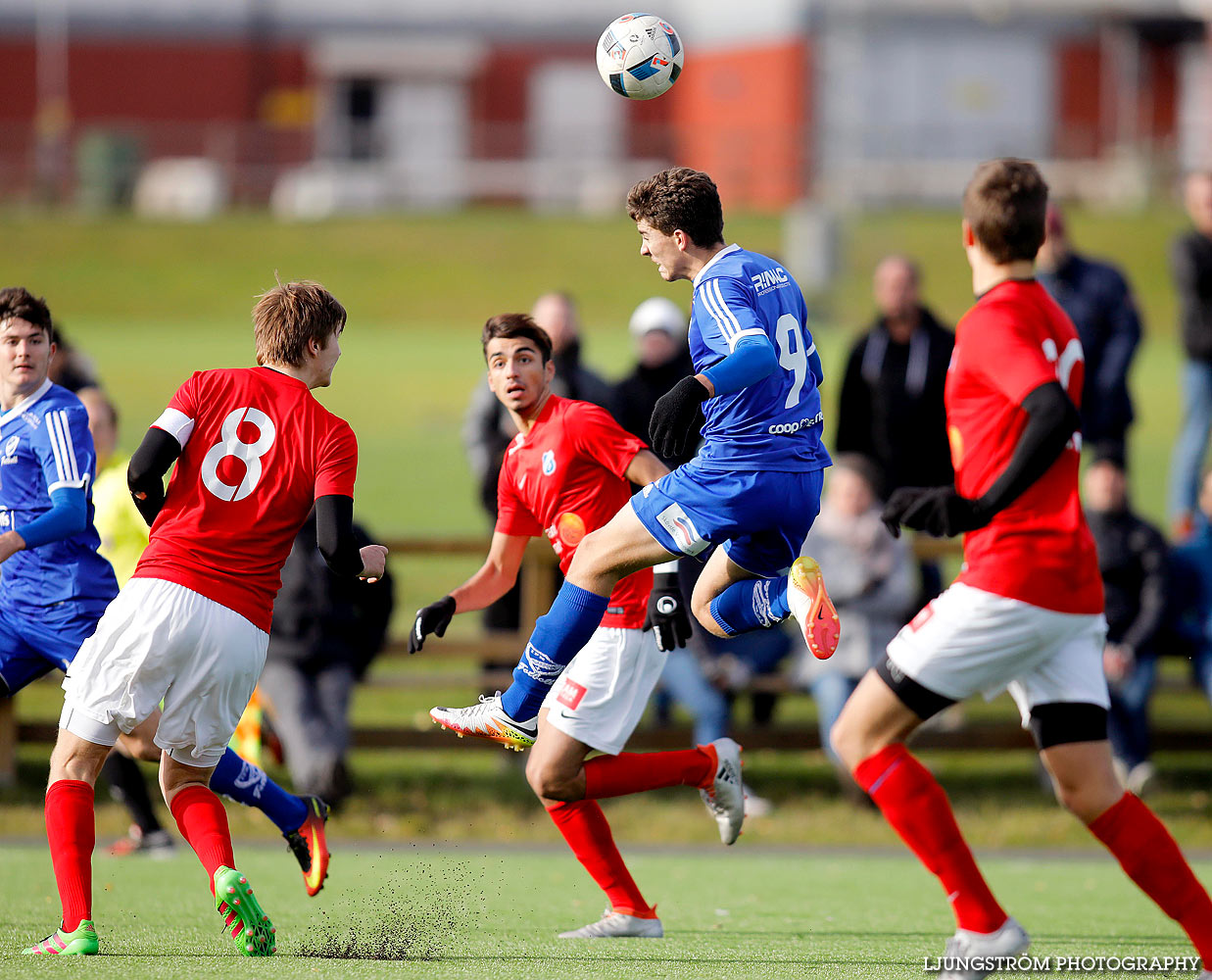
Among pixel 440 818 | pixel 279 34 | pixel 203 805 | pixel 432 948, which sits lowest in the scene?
pixel 440 818

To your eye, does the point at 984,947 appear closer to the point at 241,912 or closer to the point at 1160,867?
the point at 1160,867

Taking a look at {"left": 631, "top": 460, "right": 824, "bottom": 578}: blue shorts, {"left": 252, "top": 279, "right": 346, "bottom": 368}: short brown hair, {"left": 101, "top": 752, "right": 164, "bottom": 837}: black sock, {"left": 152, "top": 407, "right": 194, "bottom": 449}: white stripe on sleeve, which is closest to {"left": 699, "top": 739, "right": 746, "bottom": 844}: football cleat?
{"left": 631, "top": 460, "right": 824, "bottom": 578}: blue shorts

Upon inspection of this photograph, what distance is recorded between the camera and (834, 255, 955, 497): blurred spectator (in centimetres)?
890

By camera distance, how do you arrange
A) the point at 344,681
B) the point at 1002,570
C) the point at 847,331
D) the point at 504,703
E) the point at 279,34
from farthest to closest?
the point at 279,34 → the point at 847,331 → the point at 344,681 → the point at 504,703 → the point at 1002,570

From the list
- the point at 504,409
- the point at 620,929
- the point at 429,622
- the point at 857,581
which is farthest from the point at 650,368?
the point at 620,929

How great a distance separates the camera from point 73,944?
181 inches

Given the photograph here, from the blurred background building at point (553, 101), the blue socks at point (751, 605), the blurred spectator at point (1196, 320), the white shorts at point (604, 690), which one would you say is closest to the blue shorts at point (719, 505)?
the blue socks at point (751, 605)

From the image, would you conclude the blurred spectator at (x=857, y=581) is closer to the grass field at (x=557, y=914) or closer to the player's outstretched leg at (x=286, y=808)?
the grass field at (x=557, y=914)

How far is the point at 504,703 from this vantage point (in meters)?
5.19

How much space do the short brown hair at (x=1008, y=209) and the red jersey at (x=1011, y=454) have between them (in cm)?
10

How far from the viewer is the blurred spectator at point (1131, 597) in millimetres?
8680

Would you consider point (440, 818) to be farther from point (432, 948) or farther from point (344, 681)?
point (432, 948)

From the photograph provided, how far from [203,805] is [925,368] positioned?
17.4 ft

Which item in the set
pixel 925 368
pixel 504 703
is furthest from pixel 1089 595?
pixel 925 368
